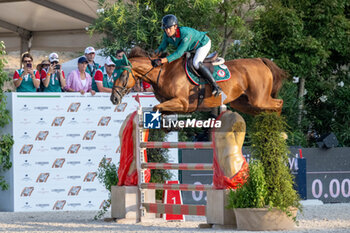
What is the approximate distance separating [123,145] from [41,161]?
90.6 inches

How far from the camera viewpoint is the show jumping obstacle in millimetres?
7293

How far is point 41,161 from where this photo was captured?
390 inches

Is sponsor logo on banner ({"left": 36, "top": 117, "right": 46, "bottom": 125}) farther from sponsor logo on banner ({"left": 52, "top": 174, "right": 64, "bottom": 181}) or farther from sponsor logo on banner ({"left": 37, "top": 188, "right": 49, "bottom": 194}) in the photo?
sponsor logo on banner ({"left": 37, "top": 188, "right": 49, "bottom": 194})

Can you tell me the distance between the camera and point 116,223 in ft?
25.4

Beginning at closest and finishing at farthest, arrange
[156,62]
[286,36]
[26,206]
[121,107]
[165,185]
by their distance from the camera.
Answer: [156,62] < [165,185] < [26,206] < [121,107] < [286,36]

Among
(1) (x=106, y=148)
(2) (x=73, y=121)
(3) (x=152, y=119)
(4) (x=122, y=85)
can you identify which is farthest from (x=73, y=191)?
(4) (x=122, y=85)

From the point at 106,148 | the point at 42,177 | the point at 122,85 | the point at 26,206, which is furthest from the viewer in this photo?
the point at 106,148

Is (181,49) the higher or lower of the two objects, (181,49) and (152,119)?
the higher

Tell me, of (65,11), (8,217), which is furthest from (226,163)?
(65,11)

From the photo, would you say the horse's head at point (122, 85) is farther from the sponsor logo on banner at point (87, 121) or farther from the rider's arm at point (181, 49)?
the sponsor logo on banner at point (87, 121)

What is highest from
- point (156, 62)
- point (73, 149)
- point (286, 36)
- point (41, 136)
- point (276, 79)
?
point (286, 36)

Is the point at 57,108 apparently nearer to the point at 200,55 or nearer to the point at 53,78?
the point at 53,78

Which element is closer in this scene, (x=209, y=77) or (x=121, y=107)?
(x=209, y=77)

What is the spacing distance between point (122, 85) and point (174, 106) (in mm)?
590
